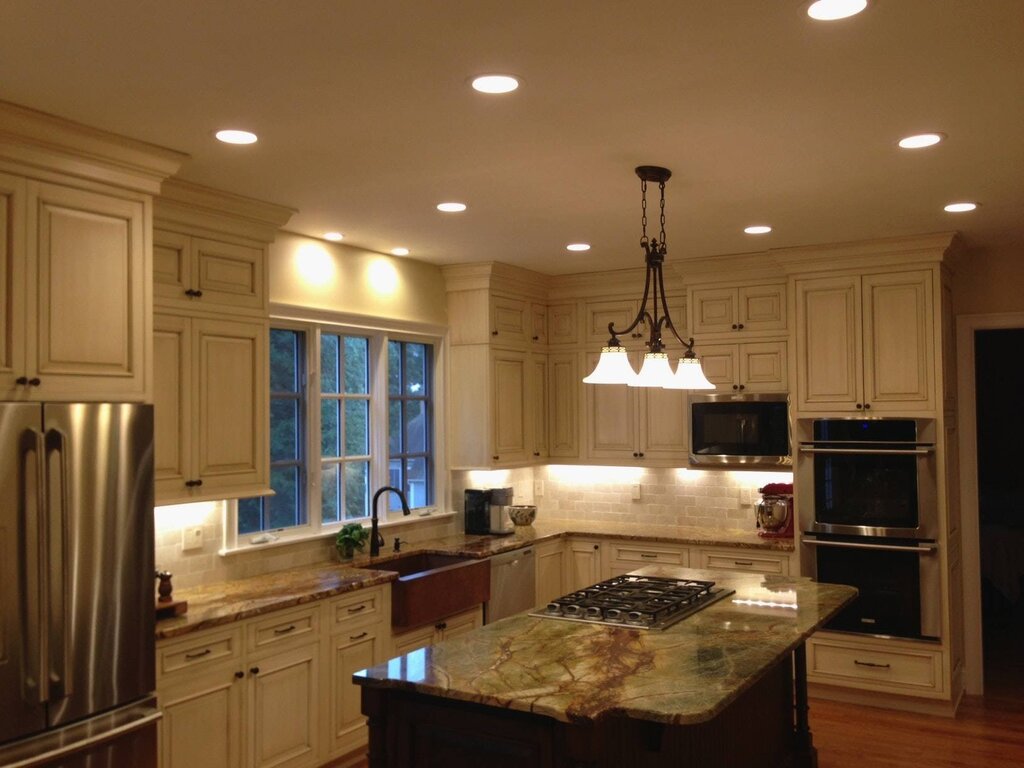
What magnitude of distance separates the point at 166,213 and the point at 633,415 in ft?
11.3

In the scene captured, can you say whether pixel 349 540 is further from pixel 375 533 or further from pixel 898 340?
pixel 898 340

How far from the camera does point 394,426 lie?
554 cm

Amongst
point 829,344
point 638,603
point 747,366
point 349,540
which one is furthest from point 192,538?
point 829,344

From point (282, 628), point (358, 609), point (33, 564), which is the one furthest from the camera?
point (358, 609)

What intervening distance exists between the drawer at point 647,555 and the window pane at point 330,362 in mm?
2142

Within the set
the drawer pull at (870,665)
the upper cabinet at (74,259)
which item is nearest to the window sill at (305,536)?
the upper cabinet at (74,259)

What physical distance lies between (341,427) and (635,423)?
2086 millimetres

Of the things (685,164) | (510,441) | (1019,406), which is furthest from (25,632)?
(1019,406)

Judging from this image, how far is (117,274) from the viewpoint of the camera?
3092 millimetres

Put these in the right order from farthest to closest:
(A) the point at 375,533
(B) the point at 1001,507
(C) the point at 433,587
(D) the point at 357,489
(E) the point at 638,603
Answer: (B) the point at 1001,507, (D) the point at 357,489, (A) the point at 375,533, (C) the point at 433,587, (E) the point at 638,603

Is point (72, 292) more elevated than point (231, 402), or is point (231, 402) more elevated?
point (72, 292)

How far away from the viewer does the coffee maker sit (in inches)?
227

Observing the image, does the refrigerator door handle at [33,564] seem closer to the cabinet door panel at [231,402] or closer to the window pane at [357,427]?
the cabinet door panel at [231,402]

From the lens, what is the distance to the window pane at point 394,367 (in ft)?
18.1
